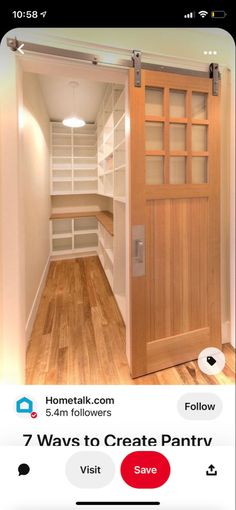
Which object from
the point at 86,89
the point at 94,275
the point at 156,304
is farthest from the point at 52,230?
the point at 156,304

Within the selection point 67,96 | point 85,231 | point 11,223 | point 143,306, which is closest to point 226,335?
point 143,306

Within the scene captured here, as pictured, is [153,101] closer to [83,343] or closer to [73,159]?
[83,343]

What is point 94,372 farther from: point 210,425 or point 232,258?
point 232,258

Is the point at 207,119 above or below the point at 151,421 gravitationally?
above

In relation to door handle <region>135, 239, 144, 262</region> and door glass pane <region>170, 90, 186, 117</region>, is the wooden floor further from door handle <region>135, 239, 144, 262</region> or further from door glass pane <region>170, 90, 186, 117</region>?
door glass pane <region>170, 90, 186, 117</region>

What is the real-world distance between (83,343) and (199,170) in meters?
1.33

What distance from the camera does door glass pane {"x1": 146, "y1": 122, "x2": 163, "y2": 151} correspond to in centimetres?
121

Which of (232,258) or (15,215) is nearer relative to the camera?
(232,258)

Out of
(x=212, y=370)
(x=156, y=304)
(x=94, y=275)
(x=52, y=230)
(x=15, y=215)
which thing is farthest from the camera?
(x=52, y=230)

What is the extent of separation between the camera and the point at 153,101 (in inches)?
47.4

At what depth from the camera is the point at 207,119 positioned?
1.12m

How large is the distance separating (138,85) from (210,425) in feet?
4.22
